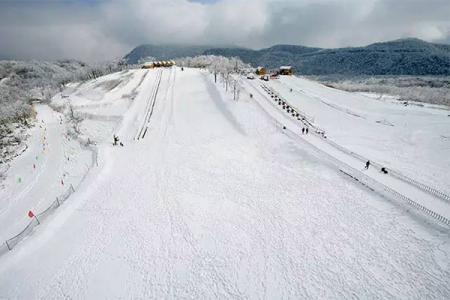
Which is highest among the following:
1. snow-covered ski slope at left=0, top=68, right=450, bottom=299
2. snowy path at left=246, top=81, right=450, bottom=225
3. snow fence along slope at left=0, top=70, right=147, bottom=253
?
snowy path at left=246, top=81, right=450, bottom=225

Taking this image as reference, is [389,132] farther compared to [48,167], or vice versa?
[389,132]

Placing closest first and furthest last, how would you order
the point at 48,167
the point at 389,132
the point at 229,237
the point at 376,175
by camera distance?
1. the point at 229,237
2. the point at 376,175
3. the point at 48,167
4. the point at 389,132

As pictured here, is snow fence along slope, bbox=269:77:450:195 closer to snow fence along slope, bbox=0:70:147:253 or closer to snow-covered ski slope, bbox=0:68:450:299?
snow-covered ski slope, bbox=0:68:450:299

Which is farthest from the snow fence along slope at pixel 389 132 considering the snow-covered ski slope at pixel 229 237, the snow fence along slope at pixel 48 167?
the snow fence along slope at pixel 48 167

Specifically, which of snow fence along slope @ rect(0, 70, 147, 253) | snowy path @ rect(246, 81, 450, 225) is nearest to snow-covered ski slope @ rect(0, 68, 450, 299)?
snowy path @ rect(246, 81, 450, 225)

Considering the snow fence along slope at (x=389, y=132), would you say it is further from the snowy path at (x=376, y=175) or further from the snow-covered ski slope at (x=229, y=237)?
the snow-covered ski slope at (x=229, y=237)

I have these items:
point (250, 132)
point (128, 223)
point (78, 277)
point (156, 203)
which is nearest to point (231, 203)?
point (156, 203)

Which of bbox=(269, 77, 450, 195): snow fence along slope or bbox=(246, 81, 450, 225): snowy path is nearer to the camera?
bbox=(246, 81, 450, 225): snowy path

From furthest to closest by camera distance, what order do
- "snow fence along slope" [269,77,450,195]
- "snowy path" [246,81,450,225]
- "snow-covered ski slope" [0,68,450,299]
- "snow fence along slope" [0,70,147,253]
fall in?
"snow fence along slope" [269,77,450,195] < "snow fence along slope" [0,70,147,253] < "snowy path" [246,81,450,225] < "snow-covered ski slope" [0,68,450,299]

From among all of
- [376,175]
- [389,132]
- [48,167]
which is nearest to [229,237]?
[376,175]

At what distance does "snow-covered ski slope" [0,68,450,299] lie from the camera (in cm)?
1706

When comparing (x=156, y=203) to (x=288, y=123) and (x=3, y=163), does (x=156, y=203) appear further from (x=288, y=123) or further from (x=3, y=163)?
(x=3, y=163)

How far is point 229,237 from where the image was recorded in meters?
21.2

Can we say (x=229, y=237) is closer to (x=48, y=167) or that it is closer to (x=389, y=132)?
(x=48, y=167)
